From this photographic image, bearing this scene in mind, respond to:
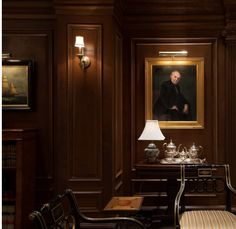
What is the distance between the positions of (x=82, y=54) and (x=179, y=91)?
66.3 inches

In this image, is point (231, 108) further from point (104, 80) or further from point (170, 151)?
point (104, 80)

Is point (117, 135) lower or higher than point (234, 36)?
lower

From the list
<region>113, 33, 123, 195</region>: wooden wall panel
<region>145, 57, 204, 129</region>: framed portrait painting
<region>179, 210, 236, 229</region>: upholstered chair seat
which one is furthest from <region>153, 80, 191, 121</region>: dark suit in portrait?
<region>179, 210, 236, 229</region>: upholstered chair seat

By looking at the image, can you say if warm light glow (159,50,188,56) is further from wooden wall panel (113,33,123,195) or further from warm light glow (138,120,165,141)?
warm light glow (138,120,165,141)

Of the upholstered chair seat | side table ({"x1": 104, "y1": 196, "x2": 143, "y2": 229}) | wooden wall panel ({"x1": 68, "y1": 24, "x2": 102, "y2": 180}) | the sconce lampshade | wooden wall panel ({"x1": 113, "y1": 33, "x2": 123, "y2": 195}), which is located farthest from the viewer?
wooden wall panel ({"x1": 113, "y1": 33, "x2": 123, "y2": 195})

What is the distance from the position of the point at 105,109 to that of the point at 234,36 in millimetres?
2205

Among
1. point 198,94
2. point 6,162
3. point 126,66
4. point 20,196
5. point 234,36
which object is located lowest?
point 20,196

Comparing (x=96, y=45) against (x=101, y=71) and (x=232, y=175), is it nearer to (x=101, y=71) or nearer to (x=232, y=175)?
(x=101, y=71)

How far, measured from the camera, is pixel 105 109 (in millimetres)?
5133

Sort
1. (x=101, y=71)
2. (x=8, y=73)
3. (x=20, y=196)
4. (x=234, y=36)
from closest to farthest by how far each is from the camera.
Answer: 1. (x=20, y=196)
2. (x=101, y=71)
3. (x=8, y=73)
4. (x=234, y=36)

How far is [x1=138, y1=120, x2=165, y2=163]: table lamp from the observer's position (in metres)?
5.49

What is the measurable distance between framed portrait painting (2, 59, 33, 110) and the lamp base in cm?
170

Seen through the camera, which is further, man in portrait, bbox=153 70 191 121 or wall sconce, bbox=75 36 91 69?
man in portrait, bbox=153 70 191 121

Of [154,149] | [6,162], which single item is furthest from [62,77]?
[154,149]
